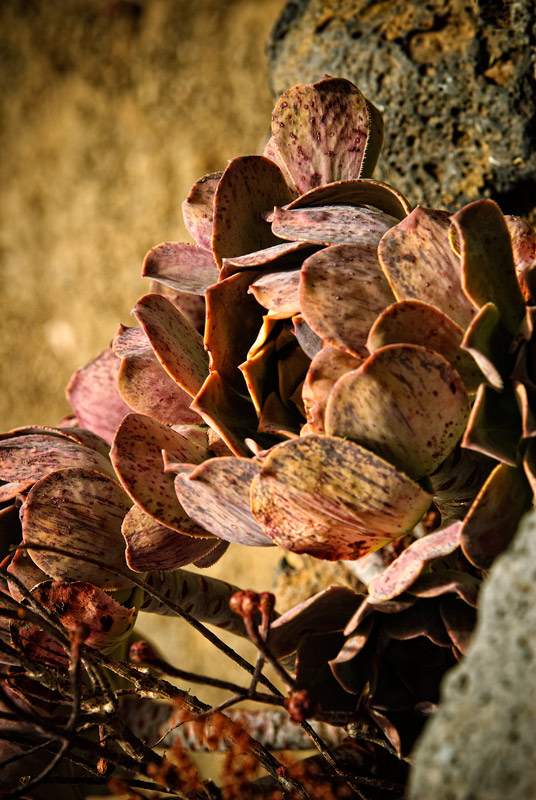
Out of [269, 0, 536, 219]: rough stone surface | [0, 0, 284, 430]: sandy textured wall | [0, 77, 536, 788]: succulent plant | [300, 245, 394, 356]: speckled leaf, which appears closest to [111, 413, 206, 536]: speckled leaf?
[0, 77, 536, 788]: succulent plant

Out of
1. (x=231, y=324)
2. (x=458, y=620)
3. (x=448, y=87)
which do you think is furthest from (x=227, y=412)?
(x=448, y=87)

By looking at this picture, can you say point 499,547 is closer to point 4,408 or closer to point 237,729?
point 237,729

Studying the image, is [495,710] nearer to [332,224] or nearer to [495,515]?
[495,515]

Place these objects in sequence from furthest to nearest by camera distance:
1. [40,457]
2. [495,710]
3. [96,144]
Answer: [96,144] → [40,457] → [495,710]

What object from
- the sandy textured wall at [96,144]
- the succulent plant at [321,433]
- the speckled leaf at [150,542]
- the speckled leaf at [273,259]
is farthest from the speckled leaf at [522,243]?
the sandy textured wall at [96,144]

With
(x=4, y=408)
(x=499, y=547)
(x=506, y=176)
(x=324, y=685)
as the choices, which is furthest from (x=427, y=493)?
(x=4, y=408)

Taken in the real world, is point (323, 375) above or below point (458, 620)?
above

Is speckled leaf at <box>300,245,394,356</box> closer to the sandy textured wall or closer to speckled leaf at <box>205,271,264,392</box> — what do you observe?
speckled leaf at <box>205,271,264,392</box>
